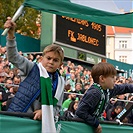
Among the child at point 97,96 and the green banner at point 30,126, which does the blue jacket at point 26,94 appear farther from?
the child at point 97,96

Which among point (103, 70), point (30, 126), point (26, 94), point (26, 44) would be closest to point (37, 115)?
point (30, 126)

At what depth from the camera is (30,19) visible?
115ft

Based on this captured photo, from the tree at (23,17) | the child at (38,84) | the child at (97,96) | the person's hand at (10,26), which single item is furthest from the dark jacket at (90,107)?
the tree at (23,17)

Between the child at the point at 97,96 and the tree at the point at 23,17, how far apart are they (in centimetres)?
2921

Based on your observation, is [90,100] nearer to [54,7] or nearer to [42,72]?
[42,72]

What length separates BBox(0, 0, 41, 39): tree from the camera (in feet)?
112

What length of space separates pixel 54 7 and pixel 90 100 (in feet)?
3.44

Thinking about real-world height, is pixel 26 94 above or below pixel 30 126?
above

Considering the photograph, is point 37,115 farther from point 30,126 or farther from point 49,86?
point 49,86

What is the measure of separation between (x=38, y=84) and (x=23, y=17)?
30.1 metres

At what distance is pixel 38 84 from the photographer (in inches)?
157

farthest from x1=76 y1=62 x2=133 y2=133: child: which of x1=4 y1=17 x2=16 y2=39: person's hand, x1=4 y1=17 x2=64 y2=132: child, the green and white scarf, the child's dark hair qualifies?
x1=4 y1=17 x2=16 y2=39: person's hand

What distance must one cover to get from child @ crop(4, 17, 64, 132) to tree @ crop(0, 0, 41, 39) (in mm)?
29627

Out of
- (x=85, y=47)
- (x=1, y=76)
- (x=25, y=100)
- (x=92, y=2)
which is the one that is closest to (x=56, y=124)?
(x=25, y=100)
